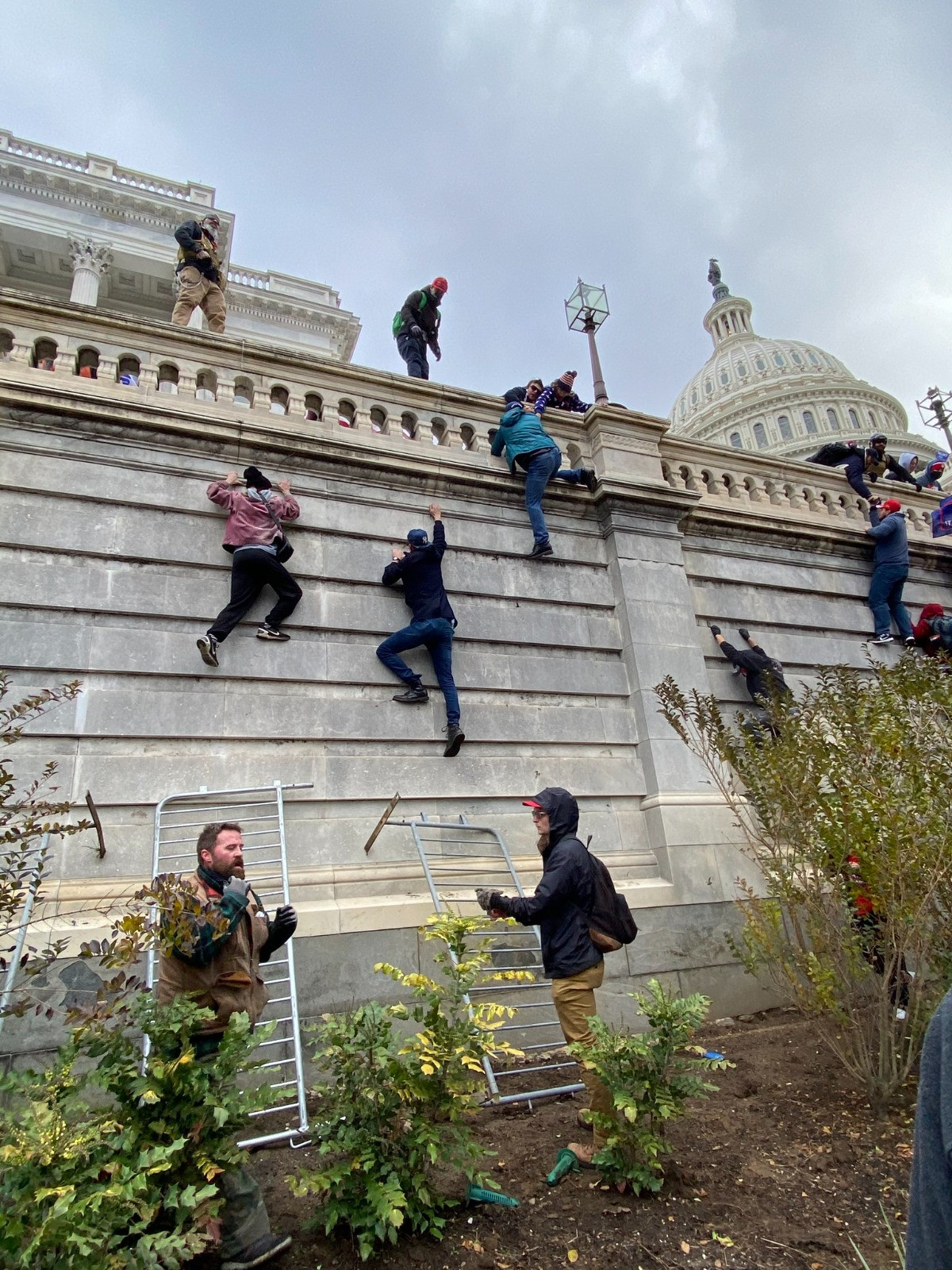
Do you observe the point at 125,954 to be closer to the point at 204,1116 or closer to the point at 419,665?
the point at 204,1116

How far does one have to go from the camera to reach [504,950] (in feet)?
22.4

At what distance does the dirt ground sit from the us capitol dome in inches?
3151

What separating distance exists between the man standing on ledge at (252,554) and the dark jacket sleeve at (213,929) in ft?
11.8

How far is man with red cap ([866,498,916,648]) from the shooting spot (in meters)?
12.0

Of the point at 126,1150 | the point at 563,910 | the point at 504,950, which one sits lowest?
the point at 126,1150

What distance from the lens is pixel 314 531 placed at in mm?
8555

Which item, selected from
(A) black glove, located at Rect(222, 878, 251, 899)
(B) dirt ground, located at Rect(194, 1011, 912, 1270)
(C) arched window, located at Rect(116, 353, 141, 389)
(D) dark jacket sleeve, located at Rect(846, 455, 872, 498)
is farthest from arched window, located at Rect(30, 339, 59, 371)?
(D) dark jacket sleeve, located at Rect(846, 455, 872, 498)

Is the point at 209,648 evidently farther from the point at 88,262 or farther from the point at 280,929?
the point at 88,262

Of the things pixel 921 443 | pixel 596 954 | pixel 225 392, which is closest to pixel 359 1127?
pixel 596 954

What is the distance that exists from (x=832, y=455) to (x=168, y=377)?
1133 cm

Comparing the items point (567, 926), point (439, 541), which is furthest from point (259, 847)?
point (439, 541)

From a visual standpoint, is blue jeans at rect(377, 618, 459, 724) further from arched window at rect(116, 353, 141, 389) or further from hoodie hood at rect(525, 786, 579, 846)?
arched window at rect(116, 353, 141, 389)

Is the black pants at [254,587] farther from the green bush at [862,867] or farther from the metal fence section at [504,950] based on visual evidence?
the green bush at [862,867]

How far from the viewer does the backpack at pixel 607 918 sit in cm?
481
